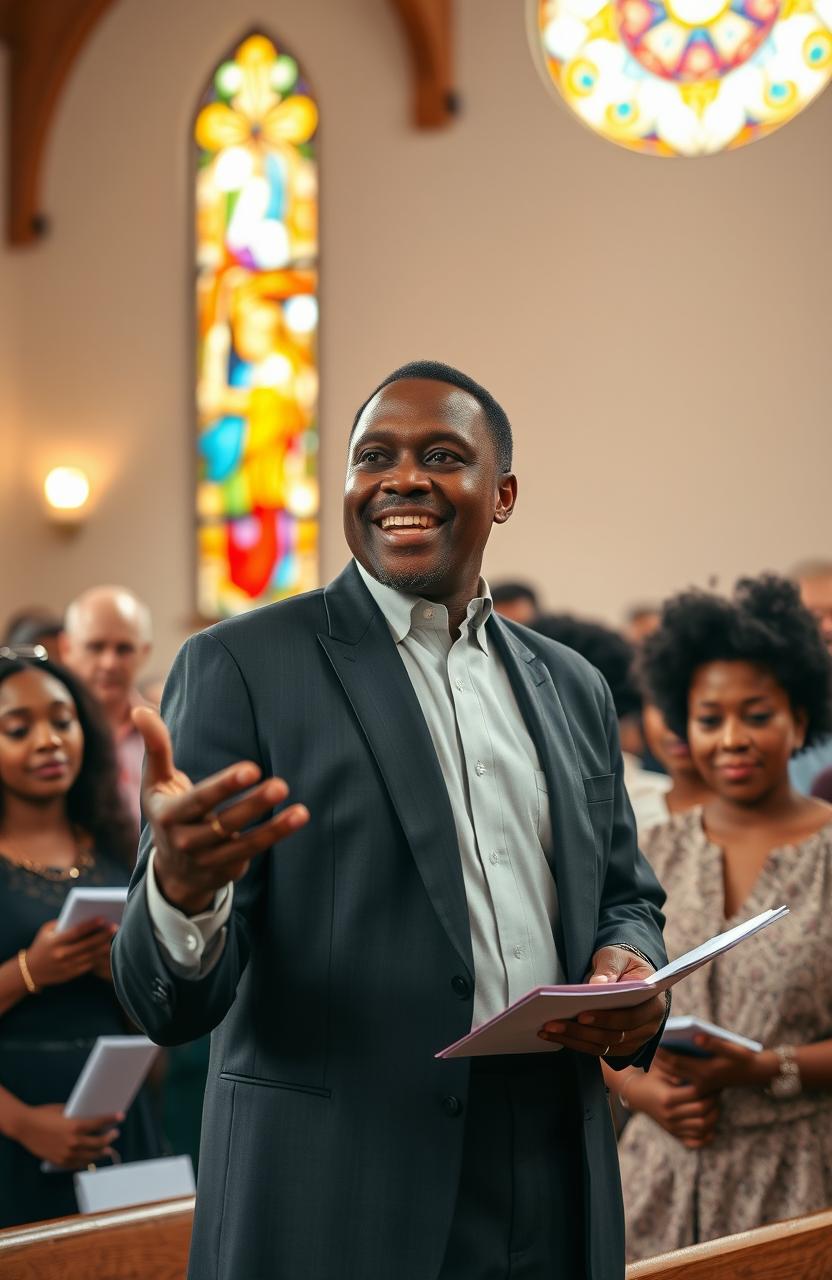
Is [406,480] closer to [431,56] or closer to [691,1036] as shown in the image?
[691,1036]

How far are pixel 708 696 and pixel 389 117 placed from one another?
21.0ft

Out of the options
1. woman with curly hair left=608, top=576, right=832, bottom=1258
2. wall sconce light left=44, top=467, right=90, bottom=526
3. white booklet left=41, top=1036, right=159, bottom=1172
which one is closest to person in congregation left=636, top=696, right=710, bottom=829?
woman with curly hair left=608, top=576, right=832, bottom=1258

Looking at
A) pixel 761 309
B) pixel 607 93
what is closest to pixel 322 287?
pixel 607 93

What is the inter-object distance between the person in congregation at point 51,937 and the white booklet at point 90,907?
2cm

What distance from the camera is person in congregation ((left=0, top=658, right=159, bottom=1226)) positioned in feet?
9.19

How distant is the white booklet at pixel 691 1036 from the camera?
2.39m

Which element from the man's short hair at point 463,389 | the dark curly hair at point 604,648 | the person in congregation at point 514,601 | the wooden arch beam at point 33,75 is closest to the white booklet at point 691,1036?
the man's short hair at point 463,389

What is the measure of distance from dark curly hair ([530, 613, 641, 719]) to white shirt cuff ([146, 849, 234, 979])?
2440mm

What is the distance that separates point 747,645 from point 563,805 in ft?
3.79

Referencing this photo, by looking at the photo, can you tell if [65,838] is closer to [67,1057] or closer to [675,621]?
[67,1057]

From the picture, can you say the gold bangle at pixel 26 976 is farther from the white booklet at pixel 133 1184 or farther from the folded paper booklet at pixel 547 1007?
the folded paper booklet at pixel 547 1007

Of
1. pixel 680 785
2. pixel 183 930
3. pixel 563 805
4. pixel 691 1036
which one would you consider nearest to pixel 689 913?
pixel 691 1036

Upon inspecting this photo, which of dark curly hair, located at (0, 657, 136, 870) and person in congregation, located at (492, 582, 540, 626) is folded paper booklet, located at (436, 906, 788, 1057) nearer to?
dark curly hair, located at (0, 657, 136, 870)

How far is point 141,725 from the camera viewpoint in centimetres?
137
